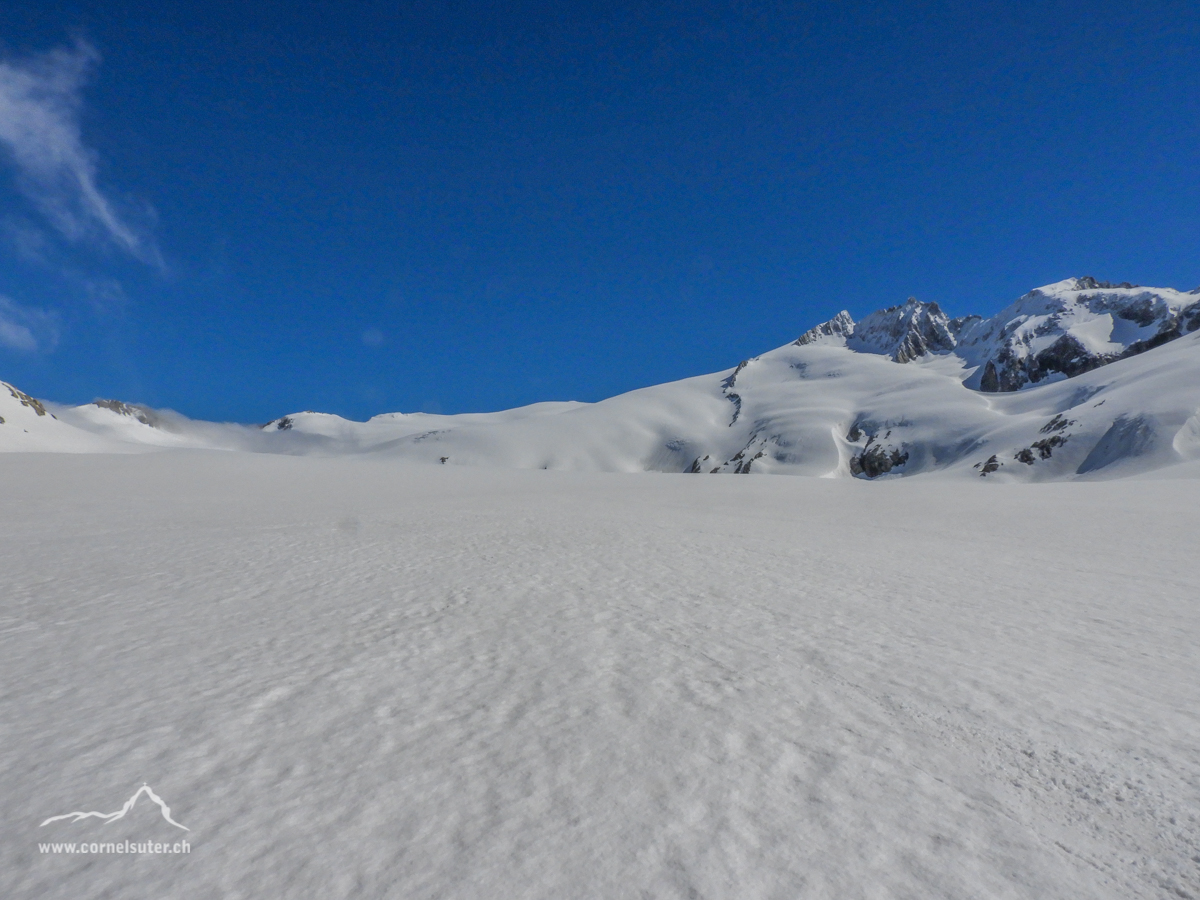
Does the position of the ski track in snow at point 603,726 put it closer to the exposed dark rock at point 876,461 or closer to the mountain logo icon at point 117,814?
the mountain logo icon at point 117,814

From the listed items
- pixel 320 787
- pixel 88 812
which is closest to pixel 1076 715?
pixel 320 787

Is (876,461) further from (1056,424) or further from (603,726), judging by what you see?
(603,726)

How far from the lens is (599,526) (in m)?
16.4

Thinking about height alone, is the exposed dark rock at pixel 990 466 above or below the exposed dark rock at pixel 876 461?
below

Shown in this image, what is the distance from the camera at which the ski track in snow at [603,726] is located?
277 cm

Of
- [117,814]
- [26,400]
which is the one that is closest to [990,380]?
[117,814]

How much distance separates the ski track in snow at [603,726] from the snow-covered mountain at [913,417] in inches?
2611

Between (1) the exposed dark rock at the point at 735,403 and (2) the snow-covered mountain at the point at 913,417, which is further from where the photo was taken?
(1) the exposed dark rock at the point at 735,403

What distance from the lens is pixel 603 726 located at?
13.8 feet

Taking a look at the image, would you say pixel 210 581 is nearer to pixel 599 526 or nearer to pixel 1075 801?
pixel 599 526

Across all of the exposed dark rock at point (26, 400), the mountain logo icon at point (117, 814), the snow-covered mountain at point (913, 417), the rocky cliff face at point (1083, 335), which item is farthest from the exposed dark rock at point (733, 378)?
the mountain logo icon at point (117, 814)

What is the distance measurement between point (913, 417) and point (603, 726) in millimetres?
124748

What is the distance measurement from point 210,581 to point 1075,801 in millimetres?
10733

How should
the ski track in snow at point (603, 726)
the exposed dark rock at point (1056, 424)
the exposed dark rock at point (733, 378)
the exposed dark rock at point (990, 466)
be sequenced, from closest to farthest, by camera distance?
the ski track in snow at point (603, 726) → the exposed dark rock at point (1056, 424) → the exposed dark rock at point (990, 466) → the exposed dark rock at point (733, 378)
